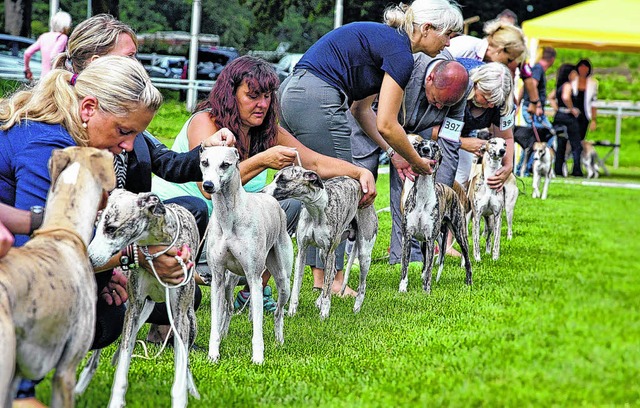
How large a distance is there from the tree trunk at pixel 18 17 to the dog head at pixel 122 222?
81.2ft

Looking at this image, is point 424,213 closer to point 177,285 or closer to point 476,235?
point 476,235

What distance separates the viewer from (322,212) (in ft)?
20.4

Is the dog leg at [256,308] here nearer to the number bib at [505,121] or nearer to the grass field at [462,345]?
the grass field at [462,345]

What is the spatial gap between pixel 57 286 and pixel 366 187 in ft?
12.3

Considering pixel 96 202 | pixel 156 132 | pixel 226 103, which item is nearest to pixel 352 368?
pixel 226 103

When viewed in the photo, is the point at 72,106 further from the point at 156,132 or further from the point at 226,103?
the point at 156,132

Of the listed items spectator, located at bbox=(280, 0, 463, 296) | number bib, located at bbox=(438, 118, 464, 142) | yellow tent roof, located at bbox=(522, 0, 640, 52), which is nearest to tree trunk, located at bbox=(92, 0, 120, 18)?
yellow tent roof, located at bbox=(522, 0, 640, 52)

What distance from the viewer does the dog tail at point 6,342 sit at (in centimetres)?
258

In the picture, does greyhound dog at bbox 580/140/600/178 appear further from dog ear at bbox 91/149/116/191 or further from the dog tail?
the dog tail

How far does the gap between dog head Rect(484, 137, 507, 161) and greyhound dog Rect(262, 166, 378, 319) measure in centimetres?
313

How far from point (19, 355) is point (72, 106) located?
1.20 m

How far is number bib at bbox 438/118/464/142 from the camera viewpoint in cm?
821

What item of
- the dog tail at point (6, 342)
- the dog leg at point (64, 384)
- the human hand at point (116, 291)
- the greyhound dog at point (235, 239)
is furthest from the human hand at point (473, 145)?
the dog tail at point (6, 342)

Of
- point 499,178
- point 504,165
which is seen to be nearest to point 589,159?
point 504,165
